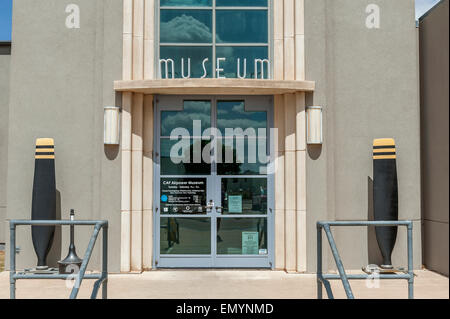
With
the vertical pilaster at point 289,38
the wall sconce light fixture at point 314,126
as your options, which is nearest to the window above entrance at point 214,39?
the vertical pilaster at point 289,38

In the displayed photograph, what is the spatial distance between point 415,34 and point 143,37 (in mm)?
5264

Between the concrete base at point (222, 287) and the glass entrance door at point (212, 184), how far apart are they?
42cm

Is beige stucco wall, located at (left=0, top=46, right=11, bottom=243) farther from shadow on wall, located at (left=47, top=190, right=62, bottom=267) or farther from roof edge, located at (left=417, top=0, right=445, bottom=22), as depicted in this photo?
roof edge, located at (left=417, top=0, right=445, bottom=22)

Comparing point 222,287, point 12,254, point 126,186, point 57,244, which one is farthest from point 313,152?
point 12,254

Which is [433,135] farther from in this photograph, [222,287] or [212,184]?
[222,287]

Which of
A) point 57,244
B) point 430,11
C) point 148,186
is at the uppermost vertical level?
point 430,11

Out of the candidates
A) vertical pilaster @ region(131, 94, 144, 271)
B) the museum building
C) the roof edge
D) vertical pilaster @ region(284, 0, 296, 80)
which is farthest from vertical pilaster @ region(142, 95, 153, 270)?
the roof edge

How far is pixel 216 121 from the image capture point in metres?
8.88

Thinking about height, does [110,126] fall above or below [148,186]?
above

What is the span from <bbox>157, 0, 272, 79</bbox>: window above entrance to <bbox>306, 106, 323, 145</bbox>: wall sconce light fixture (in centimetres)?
116

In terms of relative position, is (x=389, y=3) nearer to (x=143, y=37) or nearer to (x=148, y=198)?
(x=143, y=37)

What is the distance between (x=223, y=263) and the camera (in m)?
8.76

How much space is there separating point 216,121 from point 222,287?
3130mm

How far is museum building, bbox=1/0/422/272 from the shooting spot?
338 inches
